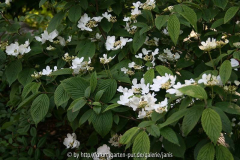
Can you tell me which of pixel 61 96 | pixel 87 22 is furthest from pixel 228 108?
pixel 87 22

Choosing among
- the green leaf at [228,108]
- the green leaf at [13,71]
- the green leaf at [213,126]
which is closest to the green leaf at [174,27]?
the green leaf at [228,108]

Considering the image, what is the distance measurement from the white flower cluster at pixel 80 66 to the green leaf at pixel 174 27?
0.42 m

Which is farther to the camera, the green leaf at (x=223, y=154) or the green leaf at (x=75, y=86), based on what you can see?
the green leaf at (x=75, y=86)

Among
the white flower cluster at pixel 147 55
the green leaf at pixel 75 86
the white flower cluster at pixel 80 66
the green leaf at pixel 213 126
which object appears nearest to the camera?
the green leaf at pixel 213 126

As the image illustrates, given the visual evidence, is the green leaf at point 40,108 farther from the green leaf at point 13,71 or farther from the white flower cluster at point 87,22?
the white flower cluster at point 87,22

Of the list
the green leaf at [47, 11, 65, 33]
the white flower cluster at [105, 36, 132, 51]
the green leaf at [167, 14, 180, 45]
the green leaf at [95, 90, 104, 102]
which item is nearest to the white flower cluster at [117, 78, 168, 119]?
the green leaf at [95, 90, 104, 102]

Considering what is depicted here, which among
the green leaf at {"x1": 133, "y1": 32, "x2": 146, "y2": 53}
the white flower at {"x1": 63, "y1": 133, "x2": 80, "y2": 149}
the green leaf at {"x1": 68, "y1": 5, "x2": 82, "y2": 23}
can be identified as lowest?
the white flower at {"x1": 63, "y1": 133, "x2": 80, "y2": 149}

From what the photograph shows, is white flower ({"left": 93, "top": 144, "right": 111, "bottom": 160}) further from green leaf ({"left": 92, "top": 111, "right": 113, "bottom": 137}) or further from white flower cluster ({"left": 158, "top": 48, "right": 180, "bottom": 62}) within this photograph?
white flower cluster ({"left": 158, "top": 48, "right": 180, "bottom": 62})

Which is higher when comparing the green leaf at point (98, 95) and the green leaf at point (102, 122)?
the green leaf at point (98, 95)

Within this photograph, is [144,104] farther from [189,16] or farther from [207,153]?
[189,16]

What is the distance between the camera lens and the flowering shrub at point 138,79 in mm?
1115

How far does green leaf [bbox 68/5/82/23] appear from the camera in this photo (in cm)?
169

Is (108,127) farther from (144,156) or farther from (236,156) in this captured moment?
(236,156)

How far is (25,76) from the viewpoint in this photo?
1.72 m
